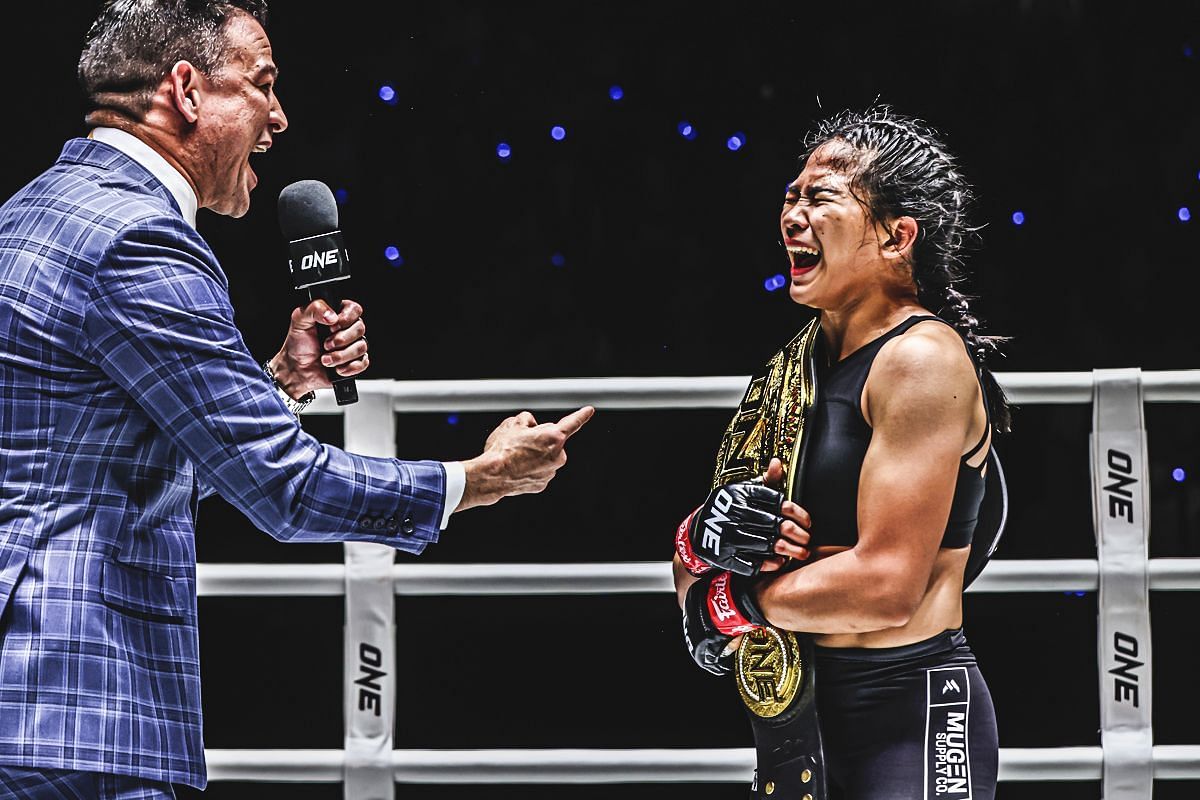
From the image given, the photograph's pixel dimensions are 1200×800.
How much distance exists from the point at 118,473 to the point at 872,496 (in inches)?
34.6

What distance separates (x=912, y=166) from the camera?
1686 mm

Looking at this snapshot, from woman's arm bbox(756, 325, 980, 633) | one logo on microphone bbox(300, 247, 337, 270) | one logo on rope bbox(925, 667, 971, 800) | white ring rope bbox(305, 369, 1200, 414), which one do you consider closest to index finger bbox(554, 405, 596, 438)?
woman's arm bbox(756, 325, 980, 633)

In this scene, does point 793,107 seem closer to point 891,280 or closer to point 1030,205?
point 1030,205

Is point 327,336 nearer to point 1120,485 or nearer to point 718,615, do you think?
point 718,615

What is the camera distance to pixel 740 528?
1.60m

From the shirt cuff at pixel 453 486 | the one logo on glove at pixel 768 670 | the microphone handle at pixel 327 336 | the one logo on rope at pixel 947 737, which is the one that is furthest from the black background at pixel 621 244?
the shirt cuff at pixel 453 486

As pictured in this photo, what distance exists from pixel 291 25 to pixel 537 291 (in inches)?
34.9

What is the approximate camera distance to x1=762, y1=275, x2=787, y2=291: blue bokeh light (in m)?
2.97

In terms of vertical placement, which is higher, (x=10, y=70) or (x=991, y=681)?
(x=10, y=70)

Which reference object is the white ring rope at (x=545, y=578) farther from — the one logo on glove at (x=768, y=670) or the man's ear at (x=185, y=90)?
the man's ear at (x=185, y=90)

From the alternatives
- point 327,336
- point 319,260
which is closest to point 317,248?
point 319,260

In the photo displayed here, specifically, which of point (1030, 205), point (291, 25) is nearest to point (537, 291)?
point (291, 25)

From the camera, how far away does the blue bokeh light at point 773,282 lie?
9.76 ft

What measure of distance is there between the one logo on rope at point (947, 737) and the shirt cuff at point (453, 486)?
660mm
